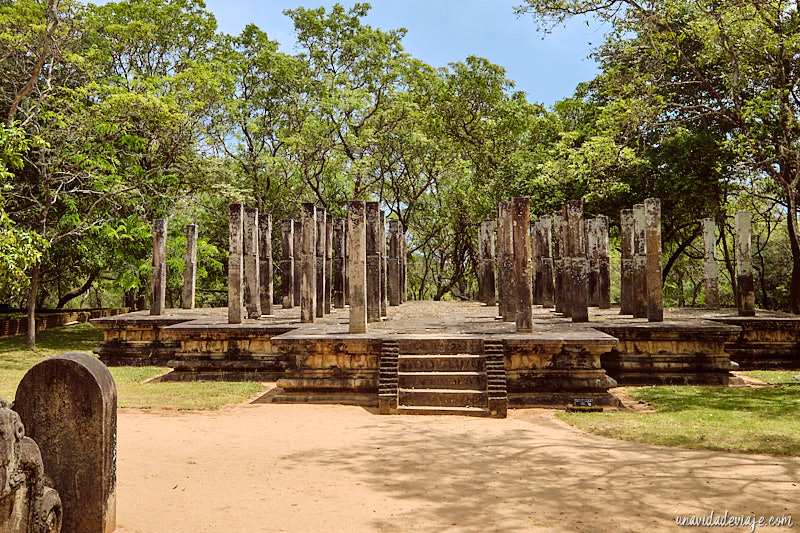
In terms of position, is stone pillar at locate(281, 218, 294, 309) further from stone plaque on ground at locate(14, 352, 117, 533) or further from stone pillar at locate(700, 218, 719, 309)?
stone plaque on ground at locate(14, 352, 117, 533)

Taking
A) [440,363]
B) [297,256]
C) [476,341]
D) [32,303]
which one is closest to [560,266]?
[476,341]

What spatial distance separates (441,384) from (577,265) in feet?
18.0

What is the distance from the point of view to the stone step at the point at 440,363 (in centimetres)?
945

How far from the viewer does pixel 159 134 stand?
1964cm

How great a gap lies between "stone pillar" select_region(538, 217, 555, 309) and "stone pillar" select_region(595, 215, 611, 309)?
1387mm

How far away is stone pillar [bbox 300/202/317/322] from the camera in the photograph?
43.0ft

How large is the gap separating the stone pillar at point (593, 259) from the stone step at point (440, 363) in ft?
27.8

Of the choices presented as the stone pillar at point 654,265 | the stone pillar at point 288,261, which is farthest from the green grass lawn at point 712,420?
the stone pillar at point 288,261

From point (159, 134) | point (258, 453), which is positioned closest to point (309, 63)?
point (159, 134)

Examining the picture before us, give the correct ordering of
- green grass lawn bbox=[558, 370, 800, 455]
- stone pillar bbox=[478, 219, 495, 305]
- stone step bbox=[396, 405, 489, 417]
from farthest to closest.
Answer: stone pillar bbox=[478, 219, 495, 305]
stone step bbox=[396, 405, 489, 417]
green grass lawn bbox=[558, 370, 800, 455]

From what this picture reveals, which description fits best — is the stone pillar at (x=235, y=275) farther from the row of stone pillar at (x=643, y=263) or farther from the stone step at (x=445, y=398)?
the row of stone pillar at (x=643, y=263)

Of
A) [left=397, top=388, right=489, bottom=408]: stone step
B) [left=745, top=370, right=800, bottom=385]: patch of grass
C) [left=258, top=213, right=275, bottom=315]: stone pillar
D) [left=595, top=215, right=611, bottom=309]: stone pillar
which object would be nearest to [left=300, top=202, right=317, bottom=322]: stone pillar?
[left=258, top=213, right=275, bottom=315]: stone pillar

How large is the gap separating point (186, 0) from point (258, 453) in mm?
23133

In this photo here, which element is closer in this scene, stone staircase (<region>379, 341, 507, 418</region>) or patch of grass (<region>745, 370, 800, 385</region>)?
stone staircase (<region>379, 341, 507, 418</region>)
